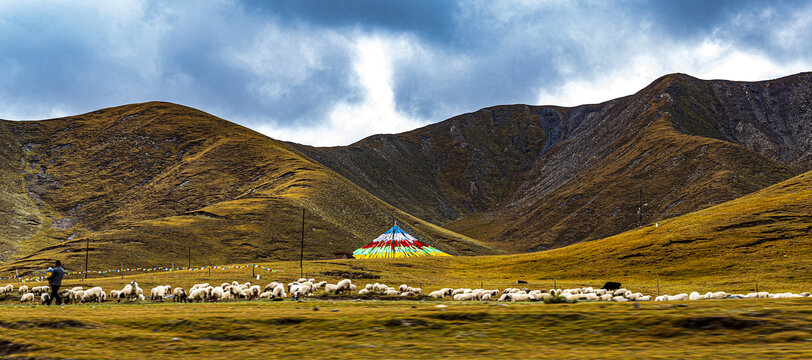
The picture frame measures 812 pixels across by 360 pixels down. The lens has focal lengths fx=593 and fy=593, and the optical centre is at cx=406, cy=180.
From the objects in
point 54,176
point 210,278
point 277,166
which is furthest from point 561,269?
point 54,176

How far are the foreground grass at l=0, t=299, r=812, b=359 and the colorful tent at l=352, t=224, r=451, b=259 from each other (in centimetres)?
10658

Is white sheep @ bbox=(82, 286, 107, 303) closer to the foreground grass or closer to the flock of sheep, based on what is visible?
the flock of sheep

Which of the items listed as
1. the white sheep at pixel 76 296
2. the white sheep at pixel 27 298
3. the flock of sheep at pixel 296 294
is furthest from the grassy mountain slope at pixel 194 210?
the flock of sheep at pixel 296 294

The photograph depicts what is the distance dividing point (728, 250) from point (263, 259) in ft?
267

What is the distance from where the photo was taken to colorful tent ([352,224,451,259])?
123 m

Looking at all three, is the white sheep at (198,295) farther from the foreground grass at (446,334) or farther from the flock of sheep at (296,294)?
the foreground grass at (446,334)

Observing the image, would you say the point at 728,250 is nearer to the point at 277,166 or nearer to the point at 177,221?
the point at 177,221

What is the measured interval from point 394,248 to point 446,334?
11158 cm

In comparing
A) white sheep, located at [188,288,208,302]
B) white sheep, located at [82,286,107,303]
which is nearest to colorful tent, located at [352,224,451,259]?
white sheep, located at [188,288,208,302]

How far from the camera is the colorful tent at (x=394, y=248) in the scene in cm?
12331

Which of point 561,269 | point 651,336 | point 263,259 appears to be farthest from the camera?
point 263,259

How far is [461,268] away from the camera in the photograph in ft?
346

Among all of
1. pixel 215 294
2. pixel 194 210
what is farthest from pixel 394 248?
pixel 215 294

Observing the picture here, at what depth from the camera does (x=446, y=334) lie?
13875 mm
